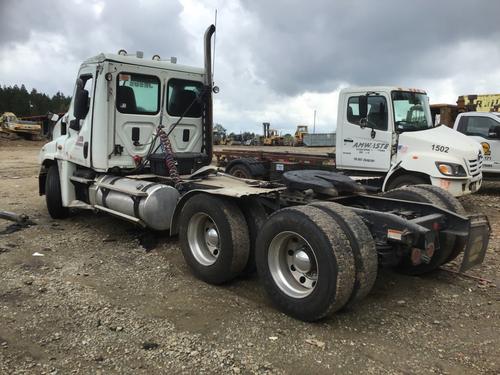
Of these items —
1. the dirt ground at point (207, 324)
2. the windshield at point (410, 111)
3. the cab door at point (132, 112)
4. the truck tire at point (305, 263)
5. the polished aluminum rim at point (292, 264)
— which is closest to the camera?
the dirt ground at point (207, 324)

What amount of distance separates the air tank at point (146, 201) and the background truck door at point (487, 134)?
880 cm

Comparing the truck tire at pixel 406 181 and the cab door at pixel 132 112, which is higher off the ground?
the cab door at pixel 132 112

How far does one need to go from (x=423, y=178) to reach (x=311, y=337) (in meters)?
6.07

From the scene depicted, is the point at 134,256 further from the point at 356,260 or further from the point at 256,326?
the point at 356,260

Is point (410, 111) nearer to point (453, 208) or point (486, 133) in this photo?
point (486, 133)

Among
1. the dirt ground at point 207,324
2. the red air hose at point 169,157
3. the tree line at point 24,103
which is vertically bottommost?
the dirt ground at point 207,324

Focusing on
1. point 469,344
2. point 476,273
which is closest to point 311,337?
point 469,344

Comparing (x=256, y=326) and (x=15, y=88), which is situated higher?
(x=15, y=88)

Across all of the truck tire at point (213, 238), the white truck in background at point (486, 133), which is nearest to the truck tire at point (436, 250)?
the truck tire at point (213, 238)

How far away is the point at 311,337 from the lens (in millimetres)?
3838

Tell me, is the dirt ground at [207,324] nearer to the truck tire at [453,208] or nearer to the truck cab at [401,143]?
the truck tire at [453,208]

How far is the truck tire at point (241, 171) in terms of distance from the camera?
10899 millimetres

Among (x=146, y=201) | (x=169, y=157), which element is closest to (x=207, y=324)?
(x=146, y=201)

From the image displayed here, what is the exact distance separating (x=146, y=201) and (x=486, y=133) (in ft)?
31.4
